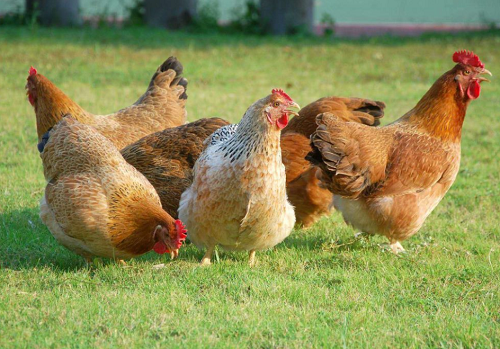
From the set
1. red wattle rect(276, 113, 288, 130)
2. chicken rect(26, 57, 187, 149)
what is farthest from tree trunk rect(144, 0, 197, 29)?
red wattle rect(276, 113, 288, 130)

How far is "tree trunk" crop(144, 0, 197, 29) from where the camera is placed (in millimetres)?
18516

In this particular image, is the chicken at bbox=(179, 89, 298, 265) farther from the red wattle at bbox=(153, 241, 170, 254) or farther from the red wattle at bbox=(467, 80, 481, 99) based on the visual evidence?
the red wattle at bbox=(467, 80, 481, 99)

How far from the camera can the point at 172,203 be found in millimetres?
5938

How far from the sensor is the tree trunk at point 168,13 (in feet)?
60.7

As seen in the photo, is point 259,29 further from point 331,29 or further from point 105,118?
point 105,118

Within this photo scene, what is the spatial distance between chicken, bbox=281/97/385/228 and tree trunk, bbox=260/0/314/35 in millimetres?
11525

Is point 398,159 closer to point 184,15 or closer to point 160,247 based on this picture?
point 160,247

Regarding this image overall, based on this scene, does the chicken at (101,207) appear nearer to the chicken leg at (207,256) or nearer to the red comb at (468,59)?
the chicken leg at (207,256)

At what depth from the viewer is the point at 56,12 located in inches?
706

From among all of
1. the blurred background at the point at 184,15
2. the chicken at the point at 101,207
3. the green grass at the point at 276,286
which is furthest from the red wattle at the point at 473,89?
the blurred background at the point at 184,15

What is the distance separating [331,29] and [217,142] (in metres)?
13.4

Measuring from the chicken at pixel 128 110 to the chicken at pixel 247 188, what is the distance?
180 cm

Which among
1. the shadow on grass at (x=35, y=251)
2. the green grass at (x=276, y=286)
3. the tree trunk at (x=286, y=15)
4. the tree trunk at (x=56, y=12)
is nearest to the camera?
the green grass at (x=276, y=286)

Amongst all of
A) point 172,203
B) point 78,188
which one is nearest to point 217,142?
point 172,203
